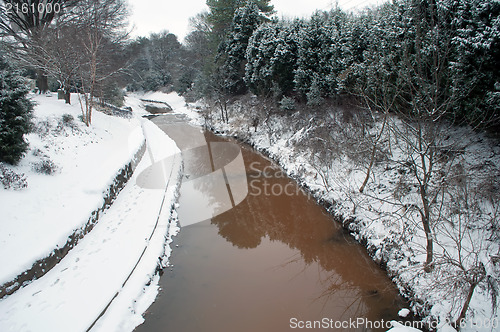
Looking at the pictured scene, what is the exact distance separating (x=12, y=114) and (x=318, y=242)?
10111 mm

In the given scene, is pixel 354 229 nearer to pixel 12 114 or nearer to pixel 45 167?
pixel 45 167

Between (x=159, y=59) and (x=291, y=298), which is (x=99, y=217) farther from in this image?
(x=159, y=59)

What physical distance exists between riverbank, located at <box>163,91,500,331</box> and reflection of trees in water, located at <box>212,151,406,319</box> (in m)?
0.41

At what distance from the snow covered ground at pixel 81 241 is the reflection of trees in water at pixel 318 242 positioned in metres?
2.66

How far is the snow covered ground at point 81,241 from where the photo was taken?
5.50 metres

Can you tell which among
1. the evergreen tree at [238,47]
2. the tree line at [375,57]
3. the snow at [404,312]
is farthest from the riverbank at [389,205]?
the evergreen tree at [238,47]

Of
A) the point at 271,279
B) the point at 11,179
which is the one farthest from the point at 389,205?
the point at 11,179

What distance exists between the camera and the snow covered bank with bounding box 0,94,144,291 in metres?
6.35

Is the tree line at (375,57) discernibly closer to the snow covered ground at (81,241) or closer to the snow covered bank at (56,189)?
the snow covered ground at (81,241)

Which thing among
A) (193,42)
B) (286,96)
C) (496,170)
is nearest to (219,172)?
(286,96)

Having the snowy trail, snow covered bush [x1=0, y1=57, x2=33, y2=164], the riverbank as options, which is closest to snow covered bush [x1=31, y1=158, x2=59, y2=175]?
snow covered bush [x1=0, y1=57, x2=33, y2=164]

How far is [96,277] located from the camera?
646 cm
